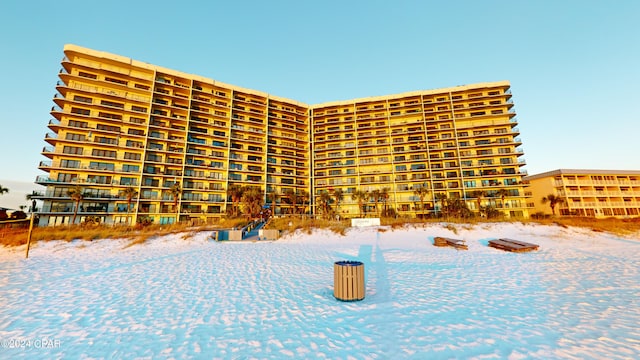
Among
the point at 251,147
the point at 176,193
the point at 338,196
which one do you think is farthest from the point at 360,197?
the point at 176,193

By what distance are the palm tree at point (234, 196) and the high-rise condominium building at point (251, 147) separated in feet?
6.32

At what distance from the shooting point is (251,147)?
2135 inches

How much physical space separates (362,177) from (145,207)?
142 feet

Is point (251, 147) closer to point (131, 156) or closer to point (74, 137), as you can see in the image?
point (131, 156)

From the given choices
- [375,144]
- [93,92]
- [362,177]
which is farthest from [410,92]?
[93,92]

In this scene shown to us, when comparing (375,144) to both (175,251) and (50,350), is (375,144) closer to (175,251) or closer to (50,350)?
(175,251)

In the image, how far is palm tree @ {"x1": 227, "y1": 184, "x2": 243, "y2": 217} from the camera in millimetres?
43594

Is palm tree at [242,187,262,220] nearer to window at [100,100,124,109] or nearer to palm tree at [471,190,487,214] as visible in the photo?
window at [100,100,124,109]

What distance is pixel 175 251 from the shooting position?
51.5ft

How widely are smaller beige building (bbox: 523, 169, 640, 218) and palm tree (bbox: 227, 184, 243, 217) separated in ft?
197

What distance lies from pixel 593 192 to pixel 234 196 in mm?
75744

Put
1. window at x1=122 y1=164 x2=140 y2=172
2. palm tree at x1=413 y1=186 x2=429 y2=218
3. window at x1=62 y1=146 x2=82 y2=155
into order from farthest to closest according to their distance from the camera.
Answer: palm tree at x1=413 y1=186 x2=429 y2=218, window at x1=122 y1=164 x2=140 y2=172, window at x1=62 y1=146 x2=82 y2=155

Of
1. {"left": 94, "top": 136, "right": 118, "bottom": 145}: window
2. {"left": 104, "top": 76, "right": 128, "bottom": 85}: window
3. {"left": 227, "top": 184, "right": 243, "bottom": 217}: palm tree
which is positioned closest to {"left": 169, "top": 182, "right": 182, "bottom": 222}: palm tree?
{"left": 227, "top": 184, "right": 243, "bottom": 217}: palm tree

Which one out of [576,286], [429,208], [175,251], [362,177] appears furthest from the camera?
[362,177]
